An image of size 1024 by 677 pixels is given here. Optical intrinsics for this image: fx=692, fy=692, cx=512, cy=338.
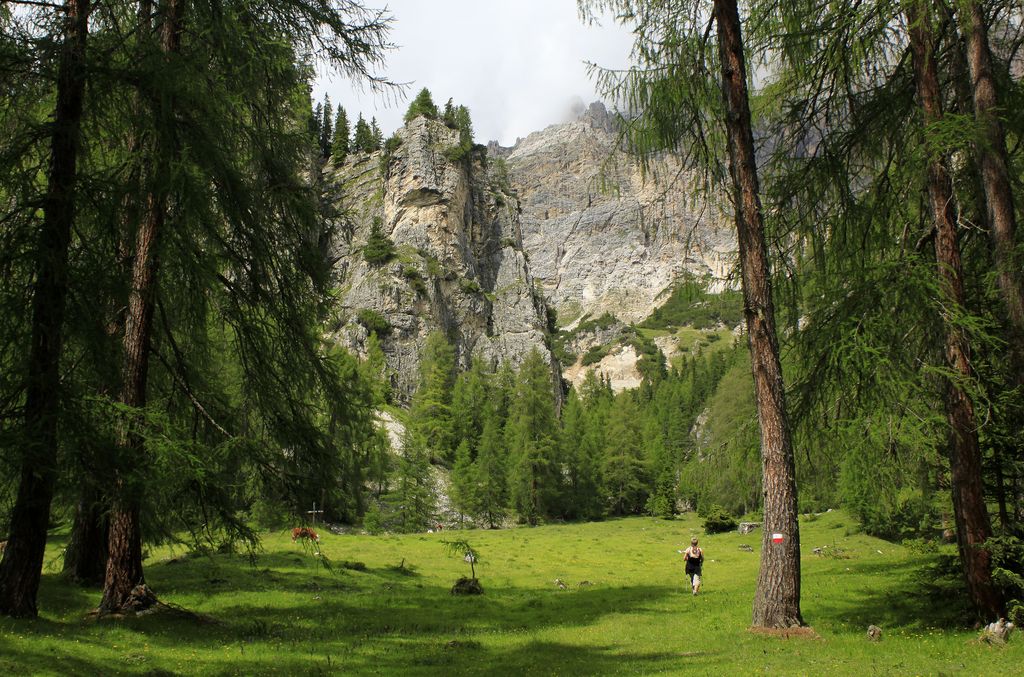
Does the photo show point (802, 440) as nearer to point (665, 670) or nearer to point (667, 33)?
point (665, 670)

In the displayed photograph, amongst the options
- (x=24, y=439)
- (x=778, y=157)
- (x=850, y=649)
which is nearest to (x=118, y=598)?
(x=24, y=439)

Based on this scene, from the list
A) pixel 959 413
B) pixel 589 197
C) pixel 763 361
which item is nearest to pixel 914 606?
pixel 959 413

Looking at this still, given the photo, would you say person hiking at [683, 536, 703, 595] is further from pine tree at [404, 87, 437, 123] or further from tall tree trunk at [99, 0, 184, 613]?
pine tree at [404, 87, 437, 123]

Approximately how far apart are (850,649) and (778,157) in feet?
22.9

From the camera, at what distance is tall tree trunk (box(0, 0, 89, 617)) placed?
7.43 meters

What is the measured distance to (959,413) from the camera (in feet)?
28.9

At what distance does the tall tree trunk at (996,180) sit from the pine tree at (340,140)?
11136cm

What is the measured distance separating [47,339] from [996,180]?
38.7 ft

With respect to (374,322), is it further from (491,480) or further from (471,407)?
(491,480)

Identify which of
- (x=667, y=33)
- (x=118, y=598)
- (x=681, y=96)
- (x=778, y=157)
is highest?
(x=667, y=33)

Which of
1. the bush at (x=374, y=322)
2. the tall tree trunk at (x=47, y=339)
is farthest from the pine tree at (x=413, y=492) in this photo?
the tall tree trunk at (x=47, y=339)

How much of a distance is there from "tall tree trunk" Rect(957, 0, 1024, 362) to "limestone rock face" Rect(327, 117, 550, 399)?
8165 centimetres

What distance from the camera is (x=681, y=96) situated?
10.3 meters

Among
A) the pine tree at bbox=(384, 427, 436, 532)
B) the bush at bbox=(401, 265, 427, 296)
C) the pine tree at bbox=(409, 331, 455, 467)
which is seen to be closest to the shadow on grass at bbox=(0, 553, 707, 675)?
the pine tree at bbox=(384, 427, 436, 532)
